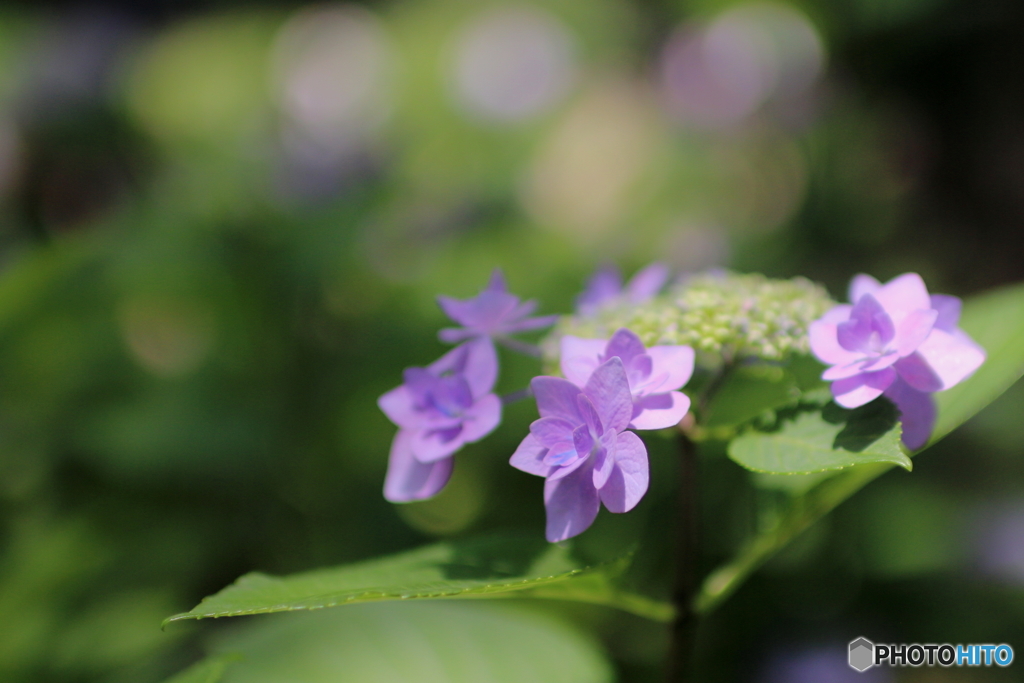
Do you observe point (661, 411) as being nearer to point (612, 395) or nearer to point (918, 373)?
point (612, 395)

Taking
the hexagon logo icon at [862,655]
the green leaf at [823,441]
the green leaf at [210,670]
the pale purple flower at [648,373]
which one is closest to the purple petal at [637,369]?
the pale purple flower at [648,373]

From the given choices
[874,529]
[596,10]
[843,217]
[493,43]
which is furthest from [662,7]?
[874,529]

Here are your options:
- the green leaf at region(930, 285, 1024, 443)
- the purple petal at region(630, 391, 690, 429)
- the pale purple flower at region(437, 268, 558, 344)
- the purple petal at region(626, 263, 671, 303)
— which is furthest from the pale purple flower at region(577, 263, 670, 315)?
the green leaf at region(930, 285, 1024, 443)

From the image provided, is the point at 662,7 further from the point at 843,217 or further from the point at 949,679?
the point at 949,679

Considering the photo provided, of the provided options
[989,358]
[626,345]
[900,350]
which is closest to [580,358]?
[626,345]

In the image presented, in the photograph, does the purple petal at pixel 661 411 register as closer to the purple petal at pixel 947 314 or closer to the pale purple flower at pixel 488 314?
the pale purple flower at pixel 488 314

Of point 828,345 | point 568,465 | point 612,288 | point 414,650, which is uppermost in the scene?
point 612,288
